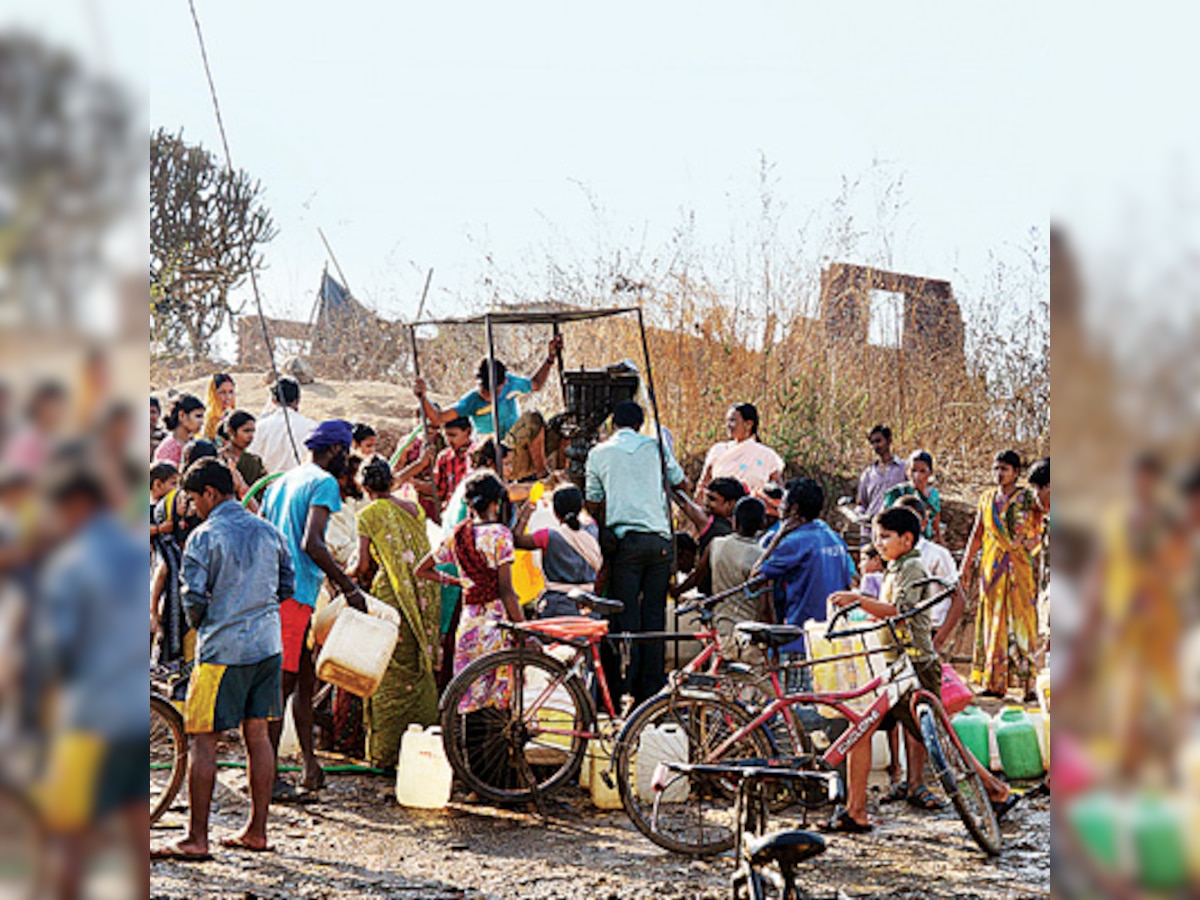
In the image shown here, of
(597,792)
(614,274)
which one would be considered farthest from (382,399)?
(597,792)

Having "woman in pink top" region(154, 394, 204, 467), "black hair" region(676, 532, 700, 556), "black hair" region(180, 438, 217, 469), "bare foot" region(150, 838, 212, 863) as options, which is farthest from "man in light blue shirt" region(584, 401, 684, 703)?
"bare foot" region(150, 838, 212, 863)

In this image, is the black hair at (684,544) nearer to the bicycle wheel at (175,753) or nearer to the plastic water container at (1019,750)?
the plastic water container at (1019,750)

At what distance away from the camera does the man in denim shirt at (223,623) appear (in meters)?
5.29

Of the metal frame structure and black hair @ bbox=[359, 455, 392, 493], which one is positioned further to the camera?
the metal frame structure

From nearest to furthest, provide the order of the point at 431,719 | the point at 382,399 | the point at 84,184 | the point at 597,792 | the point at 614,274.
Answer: the point at 84,184 → the point at 597,792 → the point at 431,719 → the point at 614,274 → the point at 382,399

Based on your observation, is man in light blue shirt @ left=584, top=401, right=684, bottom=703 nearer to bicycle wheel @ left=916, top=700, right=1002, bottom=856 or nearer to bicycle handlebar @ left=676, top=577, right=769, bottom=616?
bicycle handlebar @ left=676, top=577, right=769, bottom=616

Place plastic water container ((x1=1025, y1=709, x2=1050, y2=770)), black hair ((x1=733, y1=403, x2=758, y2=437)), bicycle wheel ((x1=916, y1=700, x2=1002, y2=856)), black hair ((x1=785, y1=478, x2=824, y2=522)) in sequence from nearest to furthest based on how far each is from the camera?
bicycle wheel ((x1=916, y1=700, x2=1002, y2=856)) < black hair ((x1=785, y1=478, x2=824, y2=522)) < plastic water container ((x1=1025, y1=709, x2=1050, y2=770)) < black hair ((x1=733, y1=403, x2=758, y2=437))

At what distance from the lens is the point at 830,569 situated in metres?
6.84

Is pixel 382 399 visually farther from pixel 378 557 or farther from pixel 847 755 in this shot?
pixel 847 755

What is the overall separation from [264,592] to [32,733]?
4.40 metres

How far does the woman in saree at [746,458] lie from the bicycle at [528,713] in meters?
2.76

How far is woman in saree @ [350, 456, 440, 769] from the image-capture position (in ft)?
22.7

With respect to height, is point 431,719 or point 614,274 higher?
point 614,274

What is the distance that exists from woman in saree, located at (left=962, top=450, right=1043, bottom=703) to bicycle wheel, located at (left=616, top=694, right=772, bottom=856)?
13.4ft
